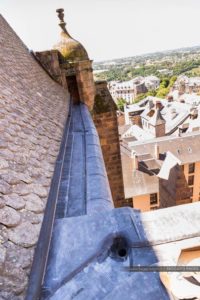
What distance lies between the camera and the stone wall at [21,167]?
154cm

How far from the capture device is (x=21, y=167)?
95.4 inches

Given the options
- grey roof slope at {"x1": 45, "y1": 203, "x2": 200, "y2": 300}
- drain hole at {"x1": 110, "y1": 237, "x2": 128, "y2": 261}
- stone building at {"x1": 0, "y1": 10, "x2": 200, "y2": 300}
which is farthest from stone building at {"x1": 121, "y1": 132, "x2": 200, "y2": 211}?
drain hole at {"x1": 110, "y1": 237, "x2": 128, "y2": 261}

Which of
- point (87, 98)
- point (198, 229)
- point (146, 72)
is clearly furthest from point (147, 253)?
point (146, 72)

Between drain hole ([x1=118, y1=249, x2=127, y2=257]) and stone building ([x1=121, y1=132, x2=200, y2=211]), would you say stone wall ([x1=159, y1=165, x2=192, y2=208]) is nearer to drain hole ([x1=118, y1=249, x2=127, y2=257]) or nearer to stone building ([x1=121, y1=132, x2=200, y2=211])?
stone building ([x1=121, y1=132, x2=200, y2=211])

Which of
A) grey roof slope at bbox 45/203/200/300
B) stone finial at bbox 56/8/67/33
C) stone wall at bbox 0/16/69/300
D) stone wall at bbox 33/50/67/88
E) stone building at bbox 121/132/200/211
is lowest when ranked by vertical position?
stone building at bbox 121/132/200/211

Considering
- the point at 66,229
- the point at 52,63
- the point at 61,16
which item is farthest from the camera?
the point at 61,16

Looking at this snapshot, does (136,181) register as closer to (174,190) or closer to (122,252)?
(174,190)

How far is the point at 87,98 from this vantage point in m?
8.24

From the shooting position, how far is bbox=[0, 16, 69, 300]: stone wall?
1536 millimetres

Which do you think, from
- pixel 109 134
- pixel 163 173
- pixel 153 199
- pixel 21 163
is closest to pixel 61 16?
pixel 109 134

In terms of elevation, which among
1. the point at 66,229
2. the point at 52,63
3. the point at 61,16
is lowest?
the point at 66,229

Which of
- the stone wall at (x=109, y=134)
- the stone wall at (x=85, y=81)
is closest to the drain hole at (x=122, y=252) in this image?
the stone wall at (x=109, y=134)

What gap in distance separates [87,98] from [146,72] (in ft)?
570

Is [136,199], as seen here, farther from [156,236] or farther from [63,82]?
[156,236]
